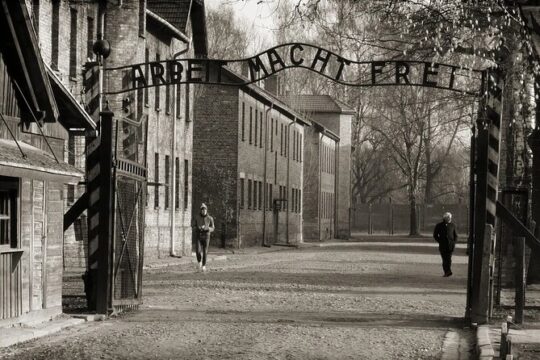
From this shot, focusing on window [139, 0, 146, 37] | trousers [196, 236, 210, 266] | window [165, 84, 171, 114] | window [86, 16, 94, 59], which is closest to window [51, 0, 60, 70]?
window [86, 16, 94, 59]

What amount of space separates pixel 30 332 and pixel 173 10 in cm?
3232

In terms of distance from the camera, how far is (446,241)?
110ft

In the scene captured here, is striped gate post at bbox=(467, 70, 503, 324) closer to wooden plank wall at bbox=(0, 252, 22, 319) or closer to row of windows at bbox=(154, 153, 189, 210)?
wooden plank wall at bbox=(0, 252, 22, 319)

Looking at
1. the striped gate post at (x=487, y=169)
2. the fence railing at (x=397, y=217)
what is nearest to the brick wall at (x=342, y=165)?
the fence railing at (x=397, y=217)

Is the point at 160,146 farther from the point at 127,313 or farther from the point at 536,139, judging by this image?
the point at 127,313

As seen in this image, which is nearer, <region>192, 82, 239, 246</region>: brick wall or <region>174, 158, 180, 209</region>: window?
<region>174, 158, 180, 209</region>: window

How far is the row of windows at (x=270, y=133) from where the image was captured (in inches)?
2283

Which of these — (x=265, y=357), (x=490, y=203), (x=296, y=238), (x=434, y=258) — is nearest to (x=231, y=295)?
(x=490, y=203)

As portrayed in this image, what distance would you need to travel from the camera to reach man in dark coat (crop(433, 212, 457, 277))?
1318 inches

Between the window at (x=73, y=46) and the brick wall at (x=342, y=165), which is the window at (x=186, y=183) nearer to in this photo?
the window at (x=73, y=46)

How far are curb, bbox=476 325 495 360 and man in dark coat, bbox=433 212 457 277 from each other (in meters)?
15.7

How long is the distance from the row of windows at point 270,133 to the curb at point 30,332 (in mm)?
39482

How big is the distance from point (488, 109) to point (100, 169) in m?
5.98

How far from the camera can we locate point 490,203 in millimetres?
19500
